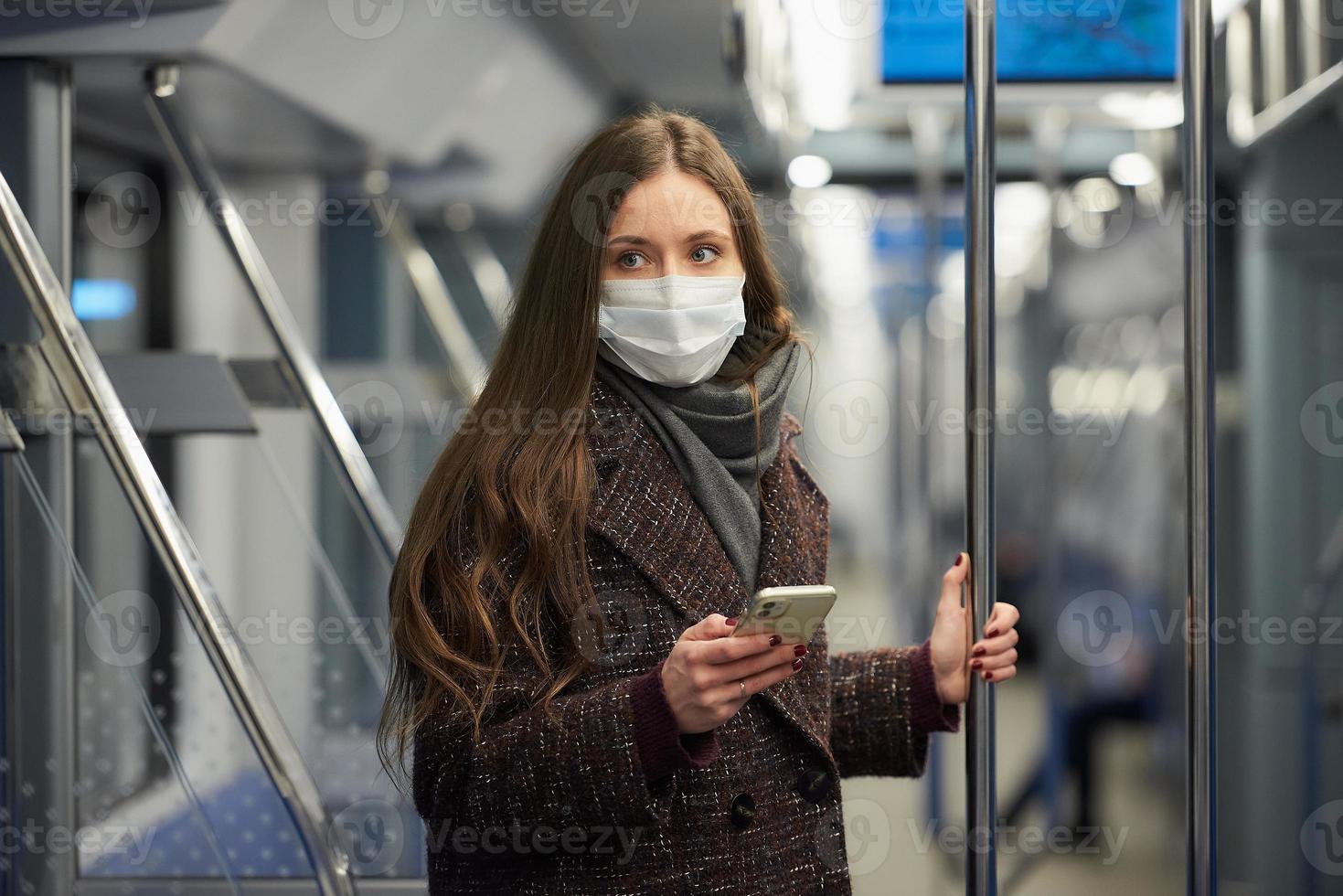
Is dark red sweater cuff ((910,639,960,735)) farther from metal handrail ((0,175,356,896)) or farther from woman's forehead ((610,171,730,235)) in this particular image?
metal handrail ((0,175,356,896))

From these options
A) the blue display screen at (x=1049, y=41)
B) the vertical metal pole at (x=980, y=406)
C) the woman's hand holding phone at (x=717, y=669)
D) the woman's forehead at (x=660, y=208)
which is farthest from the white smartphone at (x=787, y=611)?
the blue display screen at (x=1049, y=41)

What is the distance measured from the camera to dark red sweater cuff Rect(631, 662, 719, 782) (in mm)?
997

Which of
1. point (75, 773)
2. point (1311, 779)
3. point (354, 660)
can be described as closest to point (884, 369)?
point (1311, 779)

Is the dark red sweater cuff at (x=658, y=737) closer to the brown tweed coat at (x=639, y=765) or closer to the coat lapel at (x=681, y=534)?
the brown tweed coat at (x=639, y=765)

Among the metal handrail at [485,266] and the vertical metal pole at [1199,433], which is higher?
the metal handrail at [485,266]

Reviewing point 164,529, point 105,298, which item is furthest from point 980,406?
point 105,298

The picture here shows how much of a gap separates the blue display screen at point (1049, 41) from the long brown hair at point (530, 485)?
5.27 feet

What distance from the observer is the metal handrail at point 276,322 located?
6.44 ft

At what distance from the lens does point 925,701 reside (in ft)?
4.29

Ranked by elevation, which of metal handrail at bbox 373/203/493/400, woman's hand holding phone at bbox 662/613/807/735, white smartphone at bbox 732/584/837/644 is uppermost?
metal handrail at bbox 373/203/493/400

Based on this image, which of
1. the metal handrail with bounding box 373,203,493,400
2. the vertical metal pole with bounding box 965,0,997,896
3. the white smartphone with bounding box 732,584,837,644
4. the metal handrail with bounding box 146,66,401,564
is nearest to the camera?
the white smartphone with bounding box 732,584,837,644

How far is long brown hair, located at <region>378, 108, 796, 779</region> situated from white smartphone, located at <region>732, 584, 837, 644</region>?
207 millimetres

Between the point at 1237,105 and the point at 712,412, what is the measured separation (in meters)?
2.91

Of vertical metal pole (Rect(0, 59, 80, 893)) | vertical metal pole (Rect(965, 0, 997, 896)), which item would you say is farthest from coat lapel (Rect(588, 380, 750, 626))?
vertical metal pole (Rect(0, 59, 80, 893))
